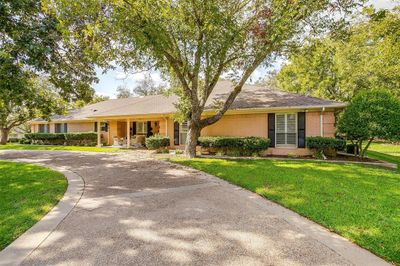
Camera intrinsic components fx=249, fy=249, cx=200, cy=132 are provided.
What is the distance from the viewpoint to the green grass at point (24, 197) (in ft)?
14.6

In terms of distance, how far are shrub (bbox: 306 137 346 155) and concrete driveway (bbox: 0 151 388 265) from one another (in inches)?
314

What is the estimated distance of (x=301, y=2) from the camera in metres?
9.23

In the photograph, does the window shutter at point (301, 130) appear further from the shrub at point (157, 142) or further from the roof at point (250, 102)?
the shrub at point (157, 142)

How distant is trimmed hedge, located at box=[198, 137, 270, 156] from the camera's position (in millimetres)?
14066

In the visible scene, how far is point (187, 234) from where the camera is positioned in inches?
163

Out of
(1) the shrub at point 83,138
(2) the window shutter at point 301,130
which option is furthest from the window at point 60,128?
(2) the window shutter at point 301,130

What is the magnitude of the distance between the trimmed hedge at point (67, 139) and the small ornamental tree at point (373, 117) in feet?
69.0

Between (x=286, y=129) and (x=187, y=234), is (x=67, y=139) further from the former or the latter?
(x=187, y=234)

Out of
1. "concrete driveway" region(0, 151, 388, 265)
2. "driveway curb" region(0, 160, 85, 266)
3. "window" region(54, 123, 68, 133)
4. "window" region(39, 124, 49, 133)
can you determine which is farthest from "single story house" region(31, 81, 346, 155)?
"window" region(39, 124, 49, 133)

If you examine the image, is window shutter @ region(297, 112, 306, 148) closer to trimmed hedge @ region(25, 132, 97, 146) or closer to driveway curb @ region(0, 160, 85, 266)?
driveway curb @ region(0, 160, 85, 266)

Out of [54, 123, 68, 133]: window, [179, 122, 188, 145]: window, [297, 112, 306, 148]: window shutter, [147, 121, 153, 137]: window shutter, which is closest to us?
[297, 112, 306, 148]: window shutter

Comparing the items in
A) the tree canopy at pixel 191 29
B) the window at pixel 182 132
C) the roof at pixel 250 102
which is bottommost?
the window at pixel 182 132

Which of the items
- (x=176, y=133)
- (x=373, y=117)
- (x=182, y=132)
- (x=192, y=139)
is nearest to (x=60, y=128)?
(x=176, y=133)

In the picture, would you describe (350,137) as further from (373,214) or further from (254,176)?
(373,214)
